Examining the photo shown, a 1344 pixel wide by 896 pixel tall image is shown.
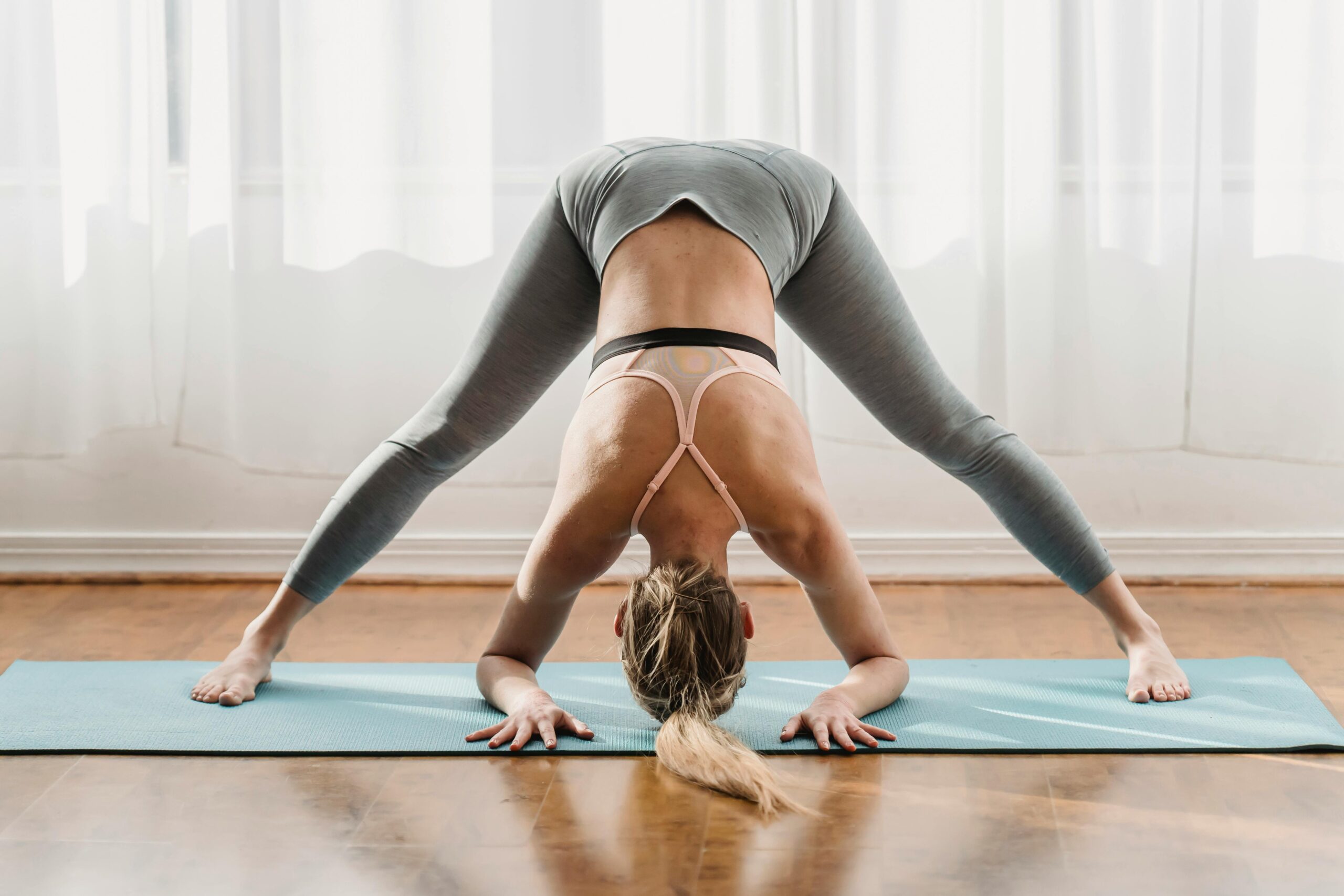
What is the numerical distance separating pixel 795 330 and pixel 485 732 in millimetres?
846

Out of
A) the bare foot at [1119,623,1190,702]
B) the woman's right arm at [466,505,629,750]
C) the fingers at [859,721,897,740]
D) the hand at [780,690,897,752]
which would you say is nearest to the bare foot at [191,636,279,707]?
the woman's right arm at [466,505,629,750]

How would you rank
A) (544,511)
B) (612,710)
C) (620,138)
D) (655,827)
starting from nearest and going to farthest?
(655,827) < (612,710) < (620,138) < (544,511)

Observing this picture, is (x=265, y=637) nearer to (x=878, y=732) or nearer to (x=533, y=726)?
(x=533, y=726)

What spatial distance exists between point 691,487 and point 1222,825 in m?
0.83

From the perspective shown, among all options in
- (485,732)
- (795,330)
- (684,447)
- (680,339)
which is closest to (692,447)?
(684,447)

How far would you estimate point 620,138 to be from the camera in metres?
2.91

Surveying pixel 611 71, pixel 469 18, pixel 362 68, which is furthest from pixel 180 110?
pixel 611 71

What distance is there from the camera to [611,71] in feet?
9.50

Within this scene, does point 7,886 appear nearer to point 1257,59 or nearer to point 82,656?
point 82,656

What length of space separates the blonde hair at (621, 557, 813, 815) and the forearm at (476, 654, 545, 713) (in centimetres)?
24

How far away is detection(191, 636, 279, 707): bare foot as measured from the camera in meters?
2.13

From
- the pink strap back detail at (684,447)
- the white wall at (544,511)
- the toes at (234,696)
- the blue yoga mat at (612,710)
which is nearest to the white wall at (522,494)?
the white wall at (544,511)

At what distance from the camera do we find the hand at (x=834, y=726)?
1867mm

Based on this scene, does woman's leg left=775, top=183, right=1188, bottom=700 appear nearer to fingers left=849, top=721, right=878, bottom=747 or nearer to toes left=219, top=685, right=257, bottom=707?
fingers left=849, top=721, right=878, bottom=747
